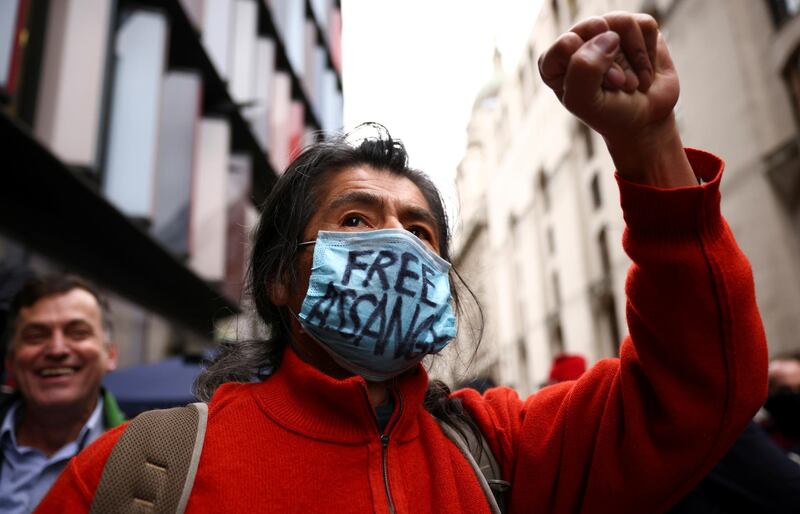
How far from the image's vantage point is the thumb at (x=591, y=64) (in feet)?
4.05

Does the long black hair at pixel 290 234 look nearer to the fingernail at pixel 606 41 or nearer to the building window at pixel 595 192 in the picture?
the fingernail at pixel 606 41

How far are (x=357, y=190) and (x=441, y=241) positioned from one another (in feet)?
1.30

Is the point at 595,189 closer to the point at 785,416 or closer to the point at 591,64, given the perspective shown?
the point at 785,416

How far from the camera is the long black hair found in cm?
186

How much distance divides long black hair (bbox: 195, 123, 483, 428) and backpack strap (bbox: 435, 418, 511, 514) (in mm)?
96

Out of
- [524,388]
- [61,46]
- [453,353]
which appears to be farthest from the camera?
[524,388]

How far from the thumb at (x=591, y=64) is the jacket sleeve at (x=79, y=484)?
1.21 m

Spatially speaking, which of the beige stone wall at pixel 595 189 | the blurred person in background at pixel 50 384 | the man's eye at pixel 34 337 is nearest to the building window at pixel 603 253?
the beige stone wall at pixel 595 189

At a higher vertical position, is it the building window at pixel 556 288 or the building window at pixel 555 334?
the building window at pixel 556 288

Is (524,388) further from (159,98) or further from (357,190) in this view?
(357,190)

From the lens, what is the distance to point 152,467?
54.0 inches

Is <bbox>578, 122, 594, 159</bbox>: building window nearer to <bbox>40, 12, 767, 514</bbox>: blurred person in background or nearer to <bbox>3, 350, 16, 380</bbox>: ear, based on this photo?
<bbox>3, 350, 16, 380</bbox>: ear

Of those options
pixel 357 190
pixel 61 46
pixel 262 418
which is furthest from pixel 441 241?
pixel 61 46

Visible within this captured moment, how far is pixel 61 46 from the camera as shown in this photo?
6480mm
